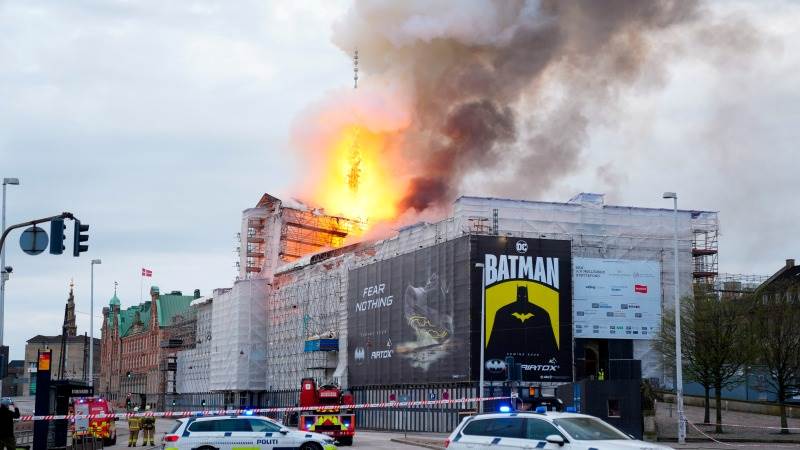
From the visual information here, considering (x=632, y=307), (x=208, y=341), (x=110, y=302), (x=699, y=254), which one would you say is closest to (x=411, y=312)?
(x=632, y=307)

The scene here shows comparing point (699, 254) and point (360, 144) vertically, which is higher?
point (360, 144)

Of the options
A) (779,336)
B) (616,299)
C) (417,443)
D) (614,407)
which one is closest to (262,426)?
(417,443)

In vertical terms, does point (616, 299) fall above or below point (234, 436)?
above

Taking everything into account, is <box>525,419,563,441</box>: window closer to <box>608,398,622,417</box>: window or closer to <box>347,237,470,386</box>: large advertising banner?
<box>608,398,622,417</box>: window

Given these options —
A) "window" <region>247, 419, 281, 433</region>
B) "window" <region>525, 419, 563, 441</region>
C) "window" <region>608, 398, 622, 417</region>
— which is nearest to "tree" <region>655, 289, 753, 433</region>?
"window" <region>608, 398, 622, 417</region>

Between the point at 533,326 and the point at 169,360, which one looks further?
the point at 169,360

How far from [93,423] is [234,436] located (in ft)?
62.8

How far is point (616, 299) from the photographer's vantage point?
6850 centimetres

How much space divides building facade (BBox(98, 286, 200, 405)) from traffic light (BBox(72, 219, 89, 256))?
105055 mm

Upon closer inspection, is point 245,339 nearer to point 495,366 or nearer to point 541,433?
point 495,366

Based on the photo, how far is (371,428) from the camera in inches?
3051

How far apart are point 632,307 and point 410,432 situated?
17.2 meters

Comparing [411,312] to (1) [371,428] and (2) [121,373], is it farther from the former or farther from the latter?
(2) [121,373]

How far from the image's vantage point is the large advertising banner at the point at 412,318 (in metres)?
66.8
